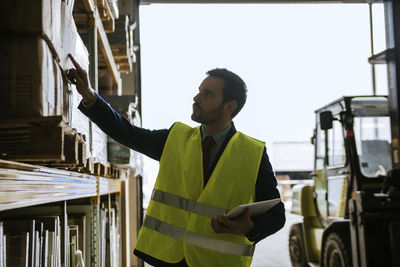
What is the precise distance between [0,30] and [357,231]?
4.35 m

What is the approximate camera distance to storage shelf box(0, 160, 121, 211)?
125 cm

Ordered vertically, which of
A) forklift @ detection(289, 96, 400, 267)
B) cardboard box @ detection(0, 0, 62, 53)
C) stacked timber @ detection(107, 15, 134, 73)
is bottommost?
forklift @ detection(289, 96, 400, 267)

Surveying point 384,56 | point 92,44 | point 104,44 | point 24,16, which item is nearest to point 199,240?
point 24,16

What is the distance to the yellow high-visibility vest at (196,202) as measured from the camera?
2.35m

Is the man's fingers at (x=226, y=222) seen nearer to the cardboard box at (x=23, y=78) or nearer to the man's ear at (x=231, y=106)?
the man's ear at (x=231, y=106)

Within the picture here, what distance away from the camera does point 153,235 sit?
7.87ft

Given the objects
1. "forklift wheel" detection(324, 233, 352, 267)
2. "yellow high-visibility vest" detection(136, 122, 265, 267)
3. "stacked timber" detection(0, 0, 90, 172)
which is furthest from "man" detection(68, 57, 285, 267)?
"forklift wheel" detection(324, 233, 352, 267)

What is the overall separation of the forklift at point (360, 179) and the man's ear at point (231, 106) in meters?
2.46

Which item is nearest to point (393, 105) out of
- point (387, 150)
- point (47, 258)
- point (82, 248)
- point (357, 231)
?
point (387, 150)

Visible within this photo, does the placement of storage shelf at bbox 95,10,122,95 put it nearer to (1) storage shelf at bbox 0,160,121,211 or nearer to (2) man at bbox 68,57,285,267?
(2) man at bbox 68,57,285,267

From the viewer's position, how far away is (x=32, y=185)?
4.92 ft

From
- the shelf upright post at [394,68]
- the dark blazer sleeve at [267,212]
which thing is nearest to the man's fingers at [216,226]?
the dark blazer sleeve at [267,212]

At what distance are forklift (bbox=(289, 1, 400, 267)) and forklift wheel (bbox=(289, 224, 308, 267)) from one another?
0.39 m

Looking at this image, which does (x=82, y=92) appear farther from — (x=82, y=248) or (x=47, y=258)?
(x=82, y=248)
